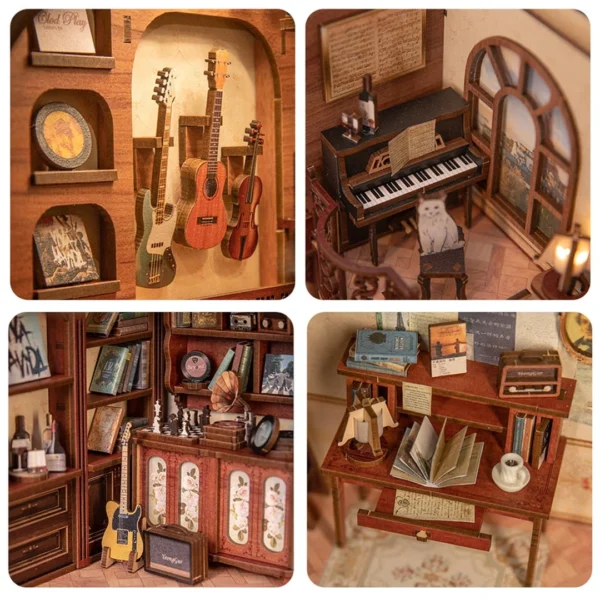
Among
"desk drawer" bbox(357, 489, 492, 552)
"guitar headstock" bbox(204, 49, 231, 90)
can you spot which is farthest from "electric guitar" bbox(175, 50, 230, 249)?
"desk drawer" bbox(357, 489, 492, 552)

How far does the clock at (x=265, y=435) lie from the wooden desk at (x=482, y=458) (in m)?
0.20

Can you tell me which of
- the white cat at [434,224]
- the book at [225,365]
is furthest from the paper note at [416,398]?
the book at [225,365]

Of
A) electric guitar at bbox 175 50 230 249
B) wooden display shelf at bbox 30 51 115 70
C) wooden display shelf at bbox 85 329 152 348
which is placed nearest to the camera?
wooden display shelf at bbox 30 51 115 70

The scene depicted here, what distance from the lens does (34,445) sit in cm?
296

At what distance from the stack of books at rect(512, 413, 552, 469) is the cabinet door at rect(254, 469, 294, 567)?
0.72 m

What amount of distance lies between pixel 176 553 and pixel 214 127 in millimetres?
1311

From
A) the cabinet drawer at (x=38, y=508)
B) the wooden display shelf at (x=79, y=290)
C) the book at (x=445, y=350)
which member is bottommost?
the cabinet drawer at (x=38, y=508)

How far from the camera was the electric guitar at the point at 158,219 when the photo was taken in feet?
9.34

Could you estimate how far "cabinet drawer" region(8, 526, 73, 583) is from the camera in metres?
2.95

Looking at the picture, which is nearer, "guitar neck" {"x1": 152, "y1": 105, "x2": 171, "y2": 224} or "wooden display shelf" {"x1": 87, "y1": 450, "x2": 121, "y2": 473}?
"guitar neck" {"x1": 152, "y1": 105, "x2": 171, "y2": 224}

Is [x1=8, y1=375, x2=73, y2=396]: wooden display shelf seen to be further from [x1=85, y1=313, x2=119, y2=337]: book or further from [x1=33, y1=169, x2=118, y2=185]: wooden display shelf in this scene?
[x1=33, y1=169, x2=118, y2=185]: wooden display shelf

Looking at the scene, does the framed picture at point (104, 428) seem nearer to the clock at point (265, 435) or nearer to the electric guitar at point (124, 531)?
the electric guitar at point (124, 531)

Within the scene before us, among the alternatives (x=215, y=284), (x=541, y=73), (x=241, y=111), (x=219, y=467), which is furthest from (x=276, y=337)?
(x=541, y=73)

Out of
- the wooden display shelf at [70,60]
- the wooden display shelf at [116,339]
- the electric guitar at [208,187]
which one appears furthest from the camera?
the wooden display shelf at [116,339]
